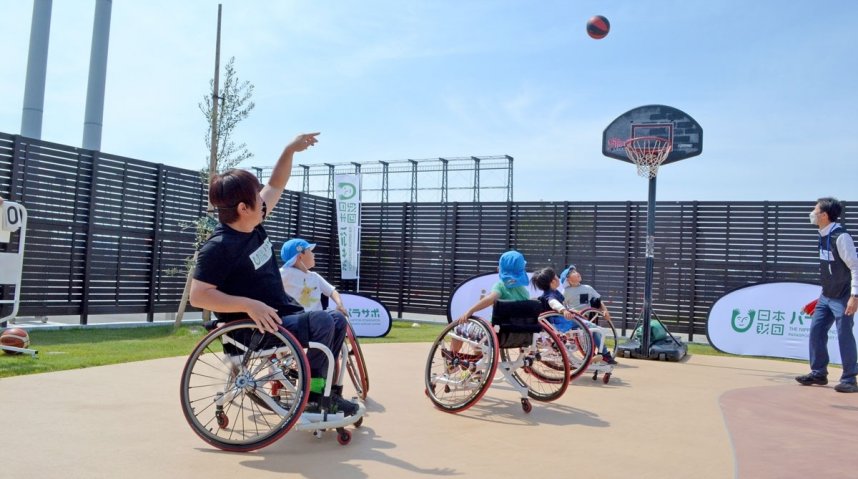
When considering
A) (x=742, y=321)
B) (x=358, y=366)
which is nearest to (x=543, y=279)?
(x=358, y=366)

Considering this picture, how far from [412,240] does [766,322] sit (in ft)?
24.9

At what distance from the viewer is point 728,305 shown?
32.7 feet

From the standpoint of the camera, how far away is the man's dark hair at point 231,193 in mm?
3410

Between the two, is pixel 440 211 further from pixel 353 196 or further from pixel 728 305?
pixel 728 305

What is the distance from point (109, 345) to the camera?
7.93 metres

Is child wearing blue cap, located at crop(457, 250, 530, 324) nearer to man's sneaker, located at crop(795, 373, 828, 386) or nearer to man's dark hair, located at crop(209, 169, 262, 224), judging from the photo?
man's dark hair, located at crop(209, 169, 262, 224)

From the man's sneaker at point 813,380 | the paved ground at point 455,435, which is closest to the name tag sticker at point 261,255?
the paved ground at point 455,435

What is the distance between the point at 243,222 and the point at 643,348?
667cm

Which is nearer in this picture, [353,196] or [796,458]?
[796,458]

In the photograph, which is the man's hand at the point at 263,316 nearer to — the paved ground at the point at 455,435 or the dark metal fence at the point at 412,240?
the paved ground at the point at 455,435

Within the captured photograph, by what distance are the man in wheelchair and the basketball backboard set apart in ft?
23.1

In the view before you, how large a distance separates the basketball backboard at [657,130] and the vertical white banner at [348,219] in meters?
6.35

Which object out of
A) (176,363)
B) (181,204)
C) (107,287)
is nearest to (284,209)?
(181,204)

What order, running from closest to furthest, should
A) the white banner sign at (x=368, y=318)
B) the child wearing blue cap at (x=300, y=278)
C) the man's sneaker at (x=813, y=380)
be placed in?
1. the child wearing blue cap at (x=300, y=278)
2. the man's sneaker at (x=813, y=380)
3. the white banner sign at (x=368, y=318)
